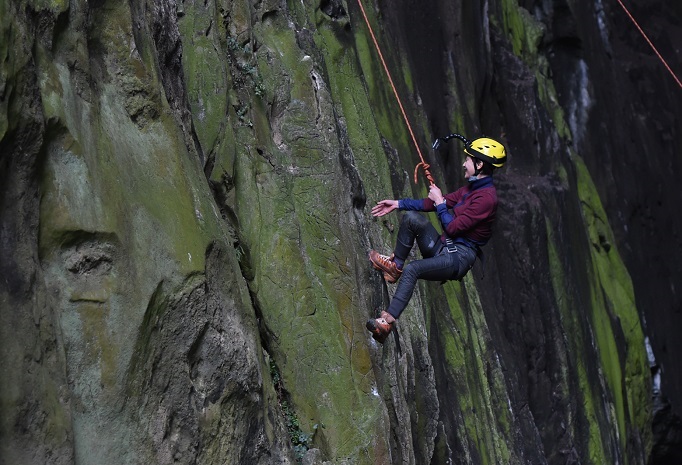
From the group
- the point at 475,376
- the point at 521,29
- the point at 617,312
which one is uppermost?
the point at 521,29

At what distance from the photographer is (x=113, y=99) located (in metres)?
6.79

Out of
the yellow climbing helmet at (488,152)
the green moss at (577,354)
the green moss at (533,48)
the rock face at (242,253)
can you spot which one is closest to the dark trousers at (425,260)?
the rock face at (242,253)

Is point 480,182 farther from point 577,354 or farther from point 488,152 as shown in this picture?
point 577,354

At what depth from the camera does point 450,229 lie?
28.9ft

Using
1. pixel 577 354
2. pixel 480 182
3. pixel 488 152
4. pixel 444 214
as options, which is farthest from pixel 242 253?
pixel 577 354

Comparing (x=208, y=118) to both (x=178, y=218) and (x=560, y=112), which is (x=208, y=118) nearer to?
(x=178, y=218)

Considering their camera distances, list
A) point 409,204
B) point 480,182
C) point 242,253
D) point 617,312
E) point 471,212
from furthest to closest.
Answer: point 617,312, point 409,204, point 480,182, point 471,212, point 242,253

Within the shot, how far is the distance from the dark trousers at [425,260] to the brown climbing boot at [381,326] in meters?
0.06

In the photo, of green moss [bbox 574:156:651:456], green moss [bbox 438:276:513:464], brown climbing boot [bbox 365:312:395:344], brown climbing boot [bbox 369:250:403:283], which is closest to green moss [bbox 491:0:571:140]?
green moss [bbox 574:156:651:456]

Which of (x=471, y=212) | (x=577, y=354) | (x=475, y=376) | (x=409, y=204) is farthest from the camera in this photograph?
(x=577, y=354)

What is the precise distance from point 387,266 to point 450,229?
704 millimetres

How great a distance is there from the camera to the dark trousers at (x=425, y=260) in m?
8.77

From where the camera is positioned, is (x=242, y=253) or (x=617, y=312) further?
(x=617, y=312)

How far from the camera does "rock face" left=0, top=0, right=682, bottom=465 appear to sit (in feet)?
19.2
